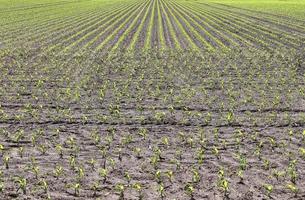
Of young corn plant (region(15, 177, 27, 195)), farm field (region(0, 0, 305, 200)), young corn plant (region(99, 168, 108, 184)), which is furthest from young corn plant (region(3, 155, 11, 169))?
young corn plant (region(99, 168, 108, 184))

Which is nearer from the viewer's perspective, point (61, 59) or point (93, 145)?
point (93, 145)

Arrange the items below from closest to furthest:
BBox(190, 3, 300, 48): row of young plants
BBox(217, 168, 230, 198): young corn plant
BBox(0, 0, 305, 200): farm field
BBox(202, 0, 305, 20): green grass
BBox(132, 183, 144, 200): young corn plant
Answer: BBox(132, 183, 144, 200): young corn plant
BBox(217, 168, 230, 198): young corn plant
BBox(0, 0, 305, 200): farm field
BBox(190, 3, 300, 48): row of young plants
BBox(202, 0, 305, 20): green grass

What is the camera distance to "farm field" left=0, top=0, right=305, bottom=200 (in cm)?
887

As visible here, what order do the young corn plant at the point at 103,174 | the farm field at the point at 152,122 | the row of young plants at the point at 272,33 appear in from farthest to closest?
the row of young plants at the point at 272,33 < the young corn plant at the point at 103,174 < the farm field at the point at 152,122

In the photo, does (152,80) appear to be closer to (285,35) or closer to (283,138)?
(283,138)

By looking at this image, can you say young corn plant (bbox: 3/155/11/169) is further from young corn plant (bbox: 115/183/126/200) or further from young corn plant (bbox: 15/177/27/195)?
young corn plant (bbox: 115/183/126/200)

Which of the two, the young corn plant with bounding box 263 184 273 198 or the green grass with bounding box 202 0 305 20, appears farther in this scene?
the green grass with bounding box 202 0 305 20

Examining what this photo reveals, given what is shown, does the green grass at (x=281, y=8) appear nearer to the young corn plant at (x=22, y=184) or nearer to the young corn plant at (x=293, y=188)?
the young corn plant at (x=293, y=188)

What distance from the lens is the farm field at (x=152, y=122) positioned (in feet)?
29.1

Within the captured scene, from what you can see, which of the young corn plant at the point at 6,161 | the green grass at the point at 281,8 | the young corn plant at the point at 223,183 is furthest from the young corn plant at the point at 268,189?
the green grass at the point at 281,8

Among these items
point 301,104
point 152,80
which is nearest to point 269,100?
point 301,104

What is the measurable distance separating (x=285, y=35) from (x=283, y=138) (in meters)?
20.9

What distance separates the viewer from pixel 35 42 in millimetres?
26922

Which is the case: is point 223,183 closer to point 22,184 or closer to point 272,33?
point 22,184
